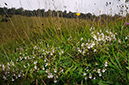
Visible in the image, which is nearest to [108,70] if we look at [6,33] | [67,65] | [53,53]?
[67,65]

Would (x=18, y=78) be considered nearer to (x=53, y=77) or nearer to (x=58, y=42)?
(x=53, y=77)

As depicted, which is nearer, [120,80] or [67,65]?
[120,80]

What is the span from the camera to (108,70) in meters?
1.84

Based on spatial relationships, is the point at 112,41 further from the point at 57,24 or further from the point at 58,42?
the point at 57,24

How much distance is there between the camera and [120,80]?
1.66 meters

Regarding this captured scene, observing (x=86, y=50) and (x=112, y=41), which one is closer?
(x=86, y=50)

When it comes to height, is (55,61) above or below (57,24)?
below

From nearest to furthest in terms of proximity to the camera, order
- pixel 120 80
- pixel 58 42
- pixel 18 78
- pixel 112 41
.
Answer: pixel 120 80 → pixel 18 78 → pixel 112 41 → pixel 58 42

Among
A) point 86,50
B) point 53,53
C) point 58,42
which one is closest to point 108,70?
point 86,50

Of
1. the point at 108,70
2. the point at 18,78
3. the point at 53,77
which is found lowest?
the point at 18,78

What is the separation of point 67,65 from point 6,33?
14.7ft

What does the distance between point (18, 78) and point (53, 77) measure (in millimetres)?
747

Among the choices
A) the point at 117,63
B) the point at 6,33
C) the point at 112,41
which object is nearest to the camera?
the point at 117,63

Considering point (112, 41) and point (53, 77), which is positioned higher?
point (112, 41)
